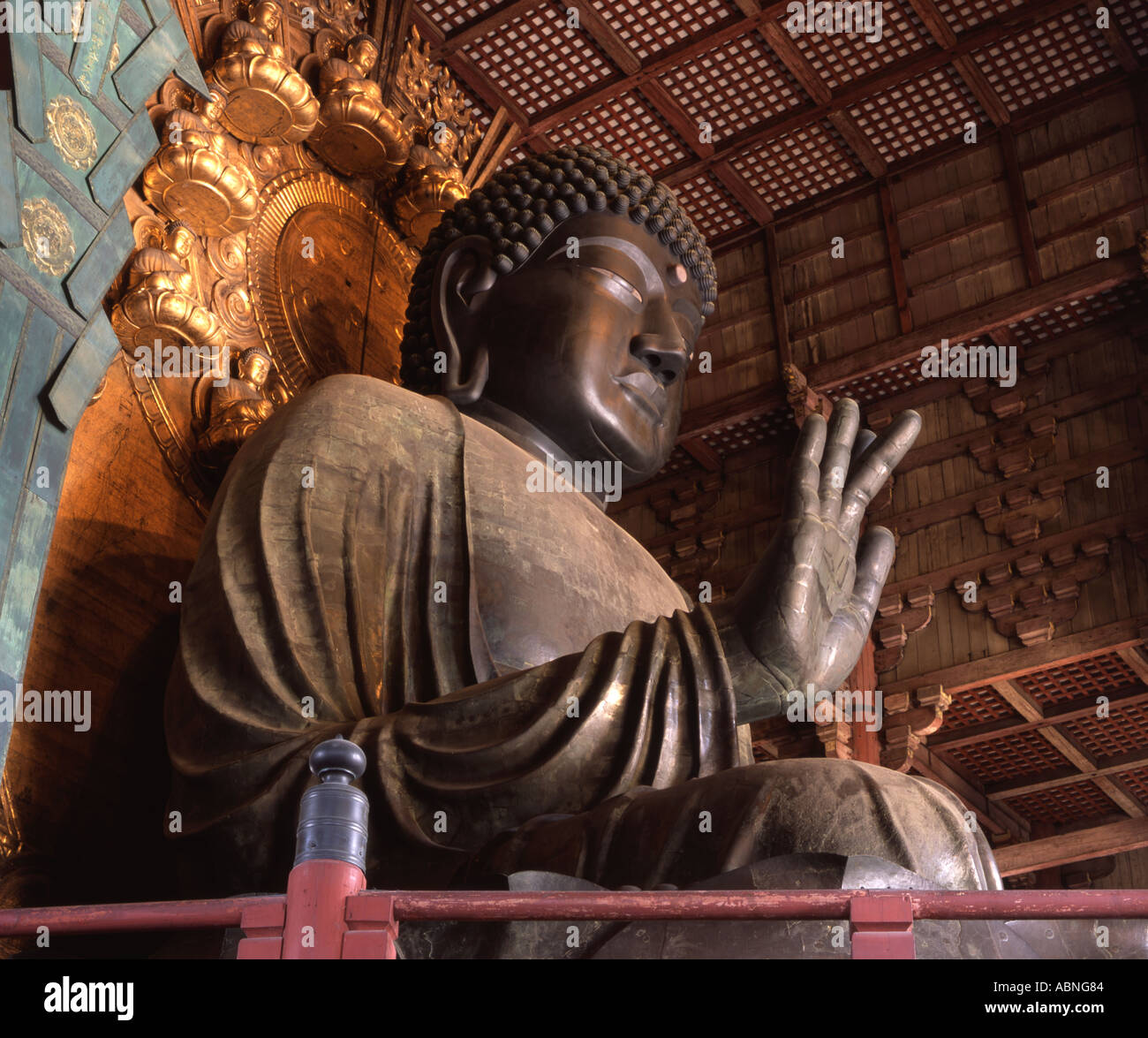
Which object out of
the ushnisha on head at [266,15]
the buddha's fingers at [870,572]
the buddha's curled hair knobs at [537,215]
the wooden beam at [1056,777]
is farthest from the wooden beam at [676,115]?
the wooden beam at [1056,777]

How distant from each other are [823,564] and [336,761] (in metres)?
1.33

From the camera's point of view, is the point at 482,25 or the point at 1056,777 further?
the point at 1056,777

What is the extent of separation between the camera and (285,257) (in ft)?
12.9

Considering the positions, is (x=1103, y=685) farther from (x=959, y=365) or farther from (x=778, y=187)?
(x=778, y=187)

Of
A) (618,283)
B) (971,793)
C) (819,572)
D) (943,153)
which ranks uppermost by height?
(943,153)

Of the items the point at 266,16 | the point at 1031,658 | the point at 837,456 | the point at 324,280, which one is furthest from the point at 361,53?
the point at 1031,658

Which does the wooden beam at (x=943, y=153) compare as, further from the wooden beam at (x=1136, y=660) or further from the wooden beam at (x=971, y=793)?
the wooden beam at (x=971, y=793)

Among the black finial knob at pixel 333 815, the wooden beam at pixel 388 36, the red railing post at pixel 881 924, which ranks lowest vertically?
the red railing post at pixel 881 924

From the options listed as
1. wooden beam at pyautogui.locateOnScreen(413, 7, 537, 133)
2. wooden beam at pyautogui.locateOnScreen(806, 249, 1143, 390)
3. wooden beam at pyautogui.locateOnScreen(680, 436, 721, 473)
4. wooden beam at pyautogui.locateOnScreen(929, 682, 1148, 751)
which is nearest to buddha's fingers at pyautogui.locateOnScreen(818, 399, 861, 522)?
wooden beam at pyautogui.locateOnScreen(413, 7, 537, 133)

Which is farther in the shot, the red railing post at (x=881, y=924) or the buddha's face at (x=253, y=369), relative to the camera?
the buddha's face at (x=253, y=369)

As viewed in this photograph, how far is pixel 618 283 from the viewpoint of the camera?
12.0ft

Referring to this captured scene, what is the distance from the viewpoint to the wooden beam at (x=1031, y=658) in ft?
19.1

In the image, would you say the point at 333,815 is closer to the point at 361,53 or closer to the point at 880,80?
the point at 361,53

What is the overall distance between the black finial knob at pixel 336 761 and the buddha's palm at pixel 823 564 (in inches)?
45.6
